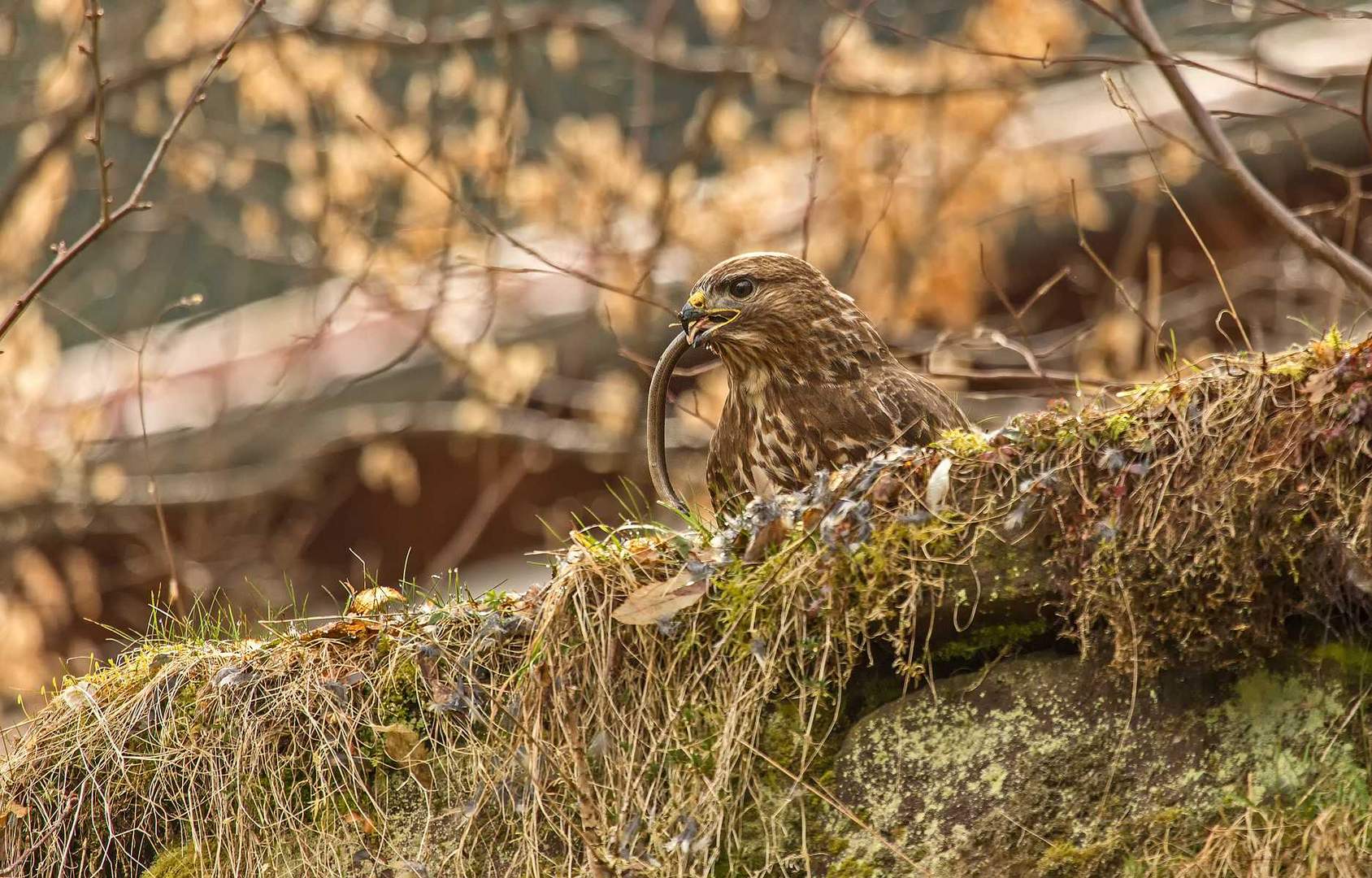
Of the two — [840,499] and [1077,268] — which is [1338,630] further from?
[1077,268]

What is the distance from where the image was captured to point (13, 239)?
31.2ft

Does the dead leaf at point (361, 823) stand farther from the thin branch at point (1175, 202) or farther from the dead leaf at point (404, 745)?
the thin branch at point (1175, 202)

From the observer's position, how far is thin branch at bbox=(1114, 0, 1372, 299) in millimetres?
4625

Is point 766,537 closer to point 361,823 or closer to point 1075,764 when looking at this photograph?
point 1075,764

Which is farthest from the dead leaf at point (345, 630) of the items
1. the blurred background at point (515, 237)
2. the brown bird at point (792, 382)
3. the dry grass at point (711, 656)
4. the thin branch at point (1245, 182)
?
the blurred background at point (515, 237)

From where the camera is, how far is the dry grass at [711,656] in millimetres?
3242

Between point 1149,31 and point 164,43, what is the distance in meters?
6.32

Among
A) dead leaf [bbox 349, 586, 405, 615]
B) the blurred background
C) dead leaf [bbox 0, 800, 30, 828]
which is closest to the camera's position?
dead leaf [bbox 0, 800, 30, 828]

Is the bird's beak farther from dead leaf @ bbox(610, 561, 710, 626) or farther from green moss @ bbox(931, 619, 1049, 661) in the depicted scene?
green moss @ bbox(931, 619, 1049, 661)

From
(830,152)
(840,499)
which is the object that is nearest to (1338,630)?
(840,499)

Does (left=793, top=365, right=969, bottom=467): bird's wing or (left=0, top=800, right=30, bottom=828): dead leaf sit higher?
(left=793, top=365, right=969, bottom=467): bird's wing

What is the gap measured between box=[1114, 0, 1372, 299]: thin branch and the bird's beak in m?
1.34

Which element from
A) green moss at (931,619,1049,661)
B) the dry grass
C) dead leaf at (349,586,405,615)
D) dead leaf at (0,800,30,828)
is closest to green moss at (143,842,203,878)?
the dry grass

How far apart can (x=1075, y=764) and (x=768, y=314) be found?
180cm
